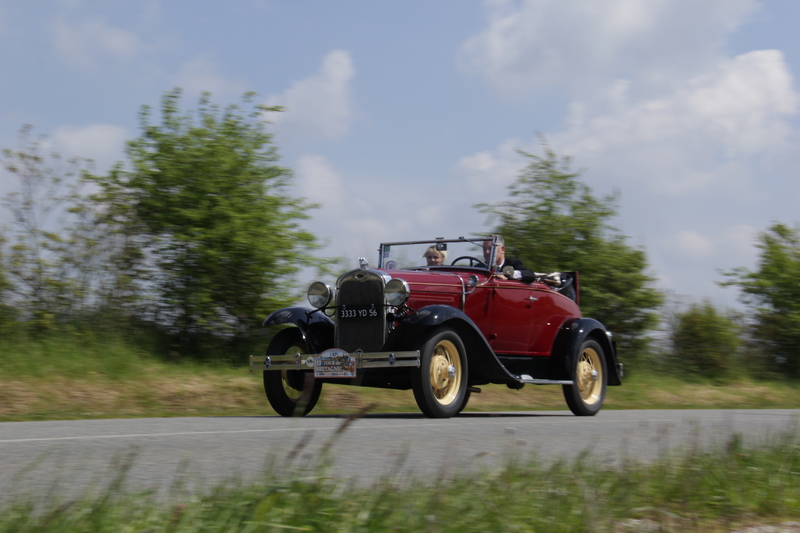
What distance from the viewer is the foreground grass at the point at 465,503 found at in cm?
322

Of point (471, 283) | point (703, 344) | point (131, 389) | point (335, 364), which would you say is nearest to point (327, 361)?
point (335, 364)

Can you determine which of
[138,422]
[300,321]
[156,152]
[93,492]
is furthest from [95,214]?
[93,492]

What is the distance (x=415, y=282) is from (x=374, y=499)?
20.7 ft

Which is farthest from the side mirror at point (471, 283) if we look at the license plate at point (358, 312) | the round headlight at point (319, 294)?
the round headlight at point (319, 294)

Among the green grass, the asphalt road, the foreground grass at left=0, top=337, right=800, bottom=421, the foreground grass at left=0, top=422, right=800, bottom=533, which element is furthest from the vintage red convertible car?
the foreground grass at left=0, top=422, right=800, bottom=533

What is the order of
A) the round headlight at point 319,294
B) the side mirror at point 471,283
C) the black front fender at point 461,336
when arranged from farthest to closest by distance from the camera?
the side mirror at point 471,283 → the round headlight at point 319,294 → the black front fender at point 461,336

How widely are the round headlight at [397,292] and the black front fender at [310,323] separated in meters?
1.01

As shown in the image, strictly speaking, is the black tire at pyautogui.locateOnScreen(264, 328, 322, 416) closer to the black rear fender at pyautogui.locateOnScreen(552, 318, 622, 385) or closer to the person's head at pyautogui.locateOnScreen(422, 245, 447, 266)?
the person's head at pyautogui.locateOnScreen(422, 245, 447, 266)

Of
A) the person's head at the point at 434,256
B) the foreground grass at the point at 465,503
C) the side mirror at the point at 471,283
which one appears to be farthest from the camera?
the person's head at the point at 434,256

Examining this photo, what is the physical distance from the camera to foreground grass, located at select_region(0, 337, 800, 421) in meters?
11.0

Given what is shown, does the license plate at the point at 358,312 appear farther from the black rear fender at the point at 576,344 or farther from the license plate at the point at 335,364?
the black rear fender at the point at 576,344

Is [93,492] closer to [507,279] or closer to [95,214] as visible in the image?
[507,279]

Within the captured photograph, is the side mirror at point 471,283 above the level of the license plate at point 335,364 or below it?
above

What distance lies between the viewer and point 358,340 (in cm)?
954
